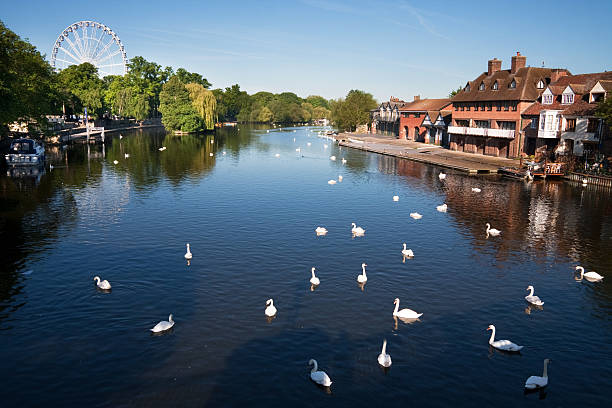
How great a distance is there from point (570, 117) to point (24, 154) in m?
82.0

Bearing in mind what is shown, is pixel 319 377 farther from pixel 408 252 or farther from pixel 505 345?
pixel 408 252

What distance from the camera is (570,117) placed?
66312 mm

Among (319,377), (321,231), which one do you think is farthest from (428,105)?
(319,377)

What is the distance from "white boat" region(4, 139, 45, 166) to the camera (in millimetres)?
69500

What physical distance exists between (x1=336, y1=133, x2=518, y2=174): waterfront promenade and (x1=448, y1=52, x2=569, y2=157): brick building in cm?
320

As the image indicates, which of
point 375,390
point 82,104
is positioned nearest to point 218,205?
point 375,390

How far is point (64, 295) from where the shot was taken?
24.9 meters

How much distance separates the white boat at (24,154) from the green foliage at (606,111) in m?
79.6

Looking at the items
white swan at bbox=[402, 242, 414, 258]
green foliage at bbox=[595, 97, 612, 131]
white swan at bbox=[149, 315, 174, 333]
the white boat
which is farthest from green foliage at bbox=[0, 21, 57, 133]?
green foliage at bbox=[595, 97, 612, 131]

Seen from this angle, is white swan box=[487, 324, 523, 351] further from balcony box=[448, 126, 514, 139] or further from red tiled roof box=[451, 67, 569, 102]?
red tiled roof box=[451, 67, 569, 102]

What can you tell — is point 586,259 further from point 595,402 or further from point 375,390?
point 375,390

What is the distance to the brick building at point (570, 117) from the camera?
6269 centimetres

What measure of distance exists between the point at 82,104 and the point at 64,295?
453 ft

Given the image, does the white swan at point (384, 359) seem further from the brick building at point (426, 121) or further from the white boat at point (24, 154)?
the brick building at point (426, 121)
